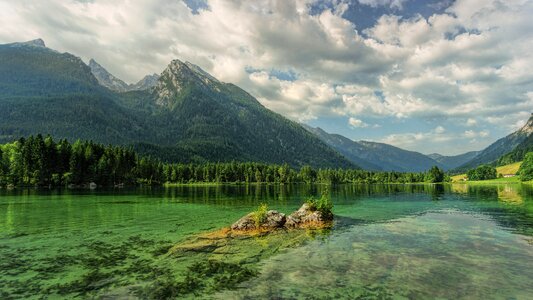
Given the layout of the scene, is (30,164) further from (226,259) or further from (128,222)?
(226,259)

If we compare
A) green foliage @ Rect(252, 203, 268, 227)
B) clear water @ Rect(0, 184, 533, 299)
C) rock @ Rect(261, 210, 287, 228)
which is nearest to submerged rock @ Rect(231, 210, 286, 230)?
rock @ Rect(261, 210, 287, 228)

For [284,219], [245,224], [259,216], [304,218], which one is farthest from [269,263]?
[304,218]

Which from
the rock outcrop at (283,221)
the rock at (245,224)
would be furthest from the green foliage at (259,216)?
the rock at (245,224)

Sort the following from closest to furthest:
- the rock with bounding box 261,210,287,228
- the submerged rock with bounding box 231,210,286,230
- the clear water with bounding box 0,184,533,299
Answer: the clear water with bounding box 0,184,533,299 → the submerged rock with bounding box 231,210,286,230 → the rock with bounding box 261,210,287,228

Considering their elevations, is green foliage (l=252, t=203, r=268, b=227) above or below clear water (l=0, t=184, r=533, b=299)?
above

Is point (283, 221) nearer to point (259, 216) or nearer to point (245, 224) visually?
point (259, 216)

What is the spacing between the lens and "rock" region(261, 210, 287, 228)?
44.3 meters

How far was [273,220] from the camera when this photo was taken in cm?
4553

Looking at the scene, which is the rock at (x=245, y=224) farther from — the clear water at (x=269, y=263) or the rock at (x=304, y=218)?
the rock at (x=304, y=218)

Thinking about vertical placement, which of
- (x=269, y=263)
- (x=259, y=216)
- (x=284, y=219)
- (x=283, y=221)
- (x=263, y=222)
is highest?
(x=259, y=216)

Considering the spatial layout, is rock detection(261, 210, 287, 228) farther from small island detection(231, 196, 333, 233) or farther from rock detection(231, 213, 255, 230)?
rock detection(231, 213, 255, 230)

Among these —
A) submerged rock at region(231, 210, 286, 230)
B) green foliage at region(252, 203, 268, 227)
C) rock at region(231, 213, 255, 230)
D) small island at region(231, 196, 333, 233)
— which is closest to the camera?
rock at region(231, 213, 255, 230)

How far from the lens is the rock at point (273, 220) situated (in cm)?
4428

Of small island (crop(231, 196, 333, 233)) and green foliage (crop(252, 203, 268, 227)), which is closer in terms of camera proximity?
small island (crop(231, 196, 333, 233))
